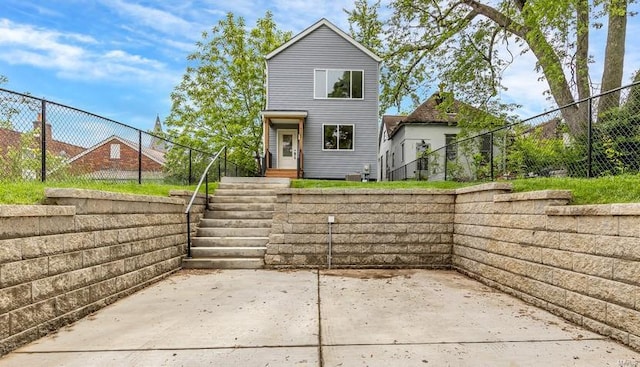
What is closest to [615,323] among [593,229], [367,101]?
[593,229]

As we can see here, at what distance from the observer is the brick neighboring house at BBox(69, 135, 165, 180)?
5219 millimetres

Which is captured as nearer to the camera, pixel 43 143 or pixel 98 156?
pixel 43 143

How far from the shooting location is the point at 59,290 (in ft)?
11.9

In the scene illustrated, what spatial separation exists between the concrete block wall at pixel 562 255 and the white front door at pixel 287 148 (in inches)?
444

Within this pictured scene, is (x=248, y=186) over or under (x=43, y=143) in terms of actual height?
under

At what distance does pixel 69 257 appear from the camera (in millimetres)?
3807

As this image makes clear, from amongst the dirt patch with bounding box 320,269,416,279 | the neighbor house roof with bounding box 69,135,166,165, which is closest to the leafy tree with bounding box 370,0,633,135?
the dirt patch with bounding box 320,269,416,279

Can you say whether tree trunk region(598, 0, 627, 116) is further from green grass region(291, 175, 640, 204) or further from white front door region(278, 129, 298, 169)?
white front door region(278, 129, 298, 169)

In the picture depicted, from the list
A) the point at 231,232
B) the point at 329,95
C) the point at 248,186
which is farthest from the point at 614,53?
the point at 231,232

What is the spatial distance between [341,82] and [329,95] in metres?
0.78

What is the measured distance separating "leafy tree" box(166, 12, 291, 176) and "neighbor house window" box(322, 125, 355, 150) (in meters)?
7.07

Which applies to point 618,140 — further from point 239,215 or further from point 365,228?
point 239,215

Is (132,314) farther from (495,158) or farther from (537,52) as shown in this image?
(537,52)

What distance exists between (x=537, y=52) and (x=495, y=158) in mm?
5960
